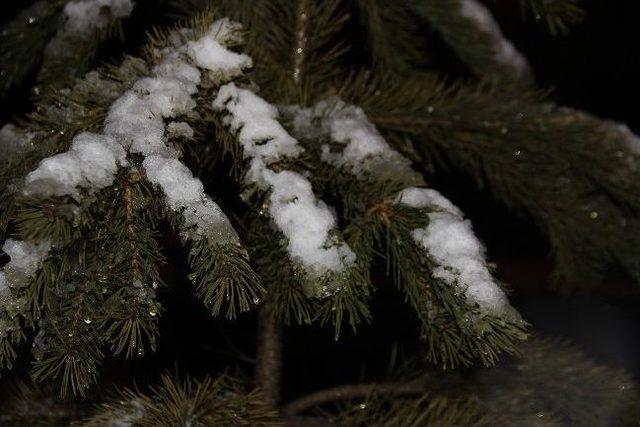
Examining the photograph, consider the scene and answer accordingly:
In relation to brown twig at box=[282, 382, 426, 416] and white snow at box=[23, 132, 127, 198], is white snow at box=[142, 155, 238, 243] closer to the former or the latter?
white snow at box=[23, 132, 127, 198]

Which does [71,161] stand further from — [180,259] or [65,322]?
[180,259]

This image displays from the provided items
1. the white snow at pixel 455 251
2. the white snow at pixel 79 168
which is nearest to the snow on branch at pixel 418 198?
the white snow at pixel 455 251

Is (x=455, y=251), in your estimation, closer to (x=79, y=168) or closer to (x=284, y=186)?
(x=284, y=186)

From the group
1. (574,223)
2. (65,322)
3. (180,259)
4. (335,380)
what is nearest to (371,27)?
(574,223)

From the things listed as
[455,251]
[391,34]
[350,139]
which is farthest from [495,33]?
[455,251]

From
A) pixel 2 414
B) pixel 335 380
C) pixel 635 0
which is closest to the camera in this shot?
pixel 2 414

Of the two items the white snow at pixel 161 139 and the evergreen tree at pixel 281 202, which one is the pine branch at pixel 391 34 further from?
the white snow at pixel 161 139
